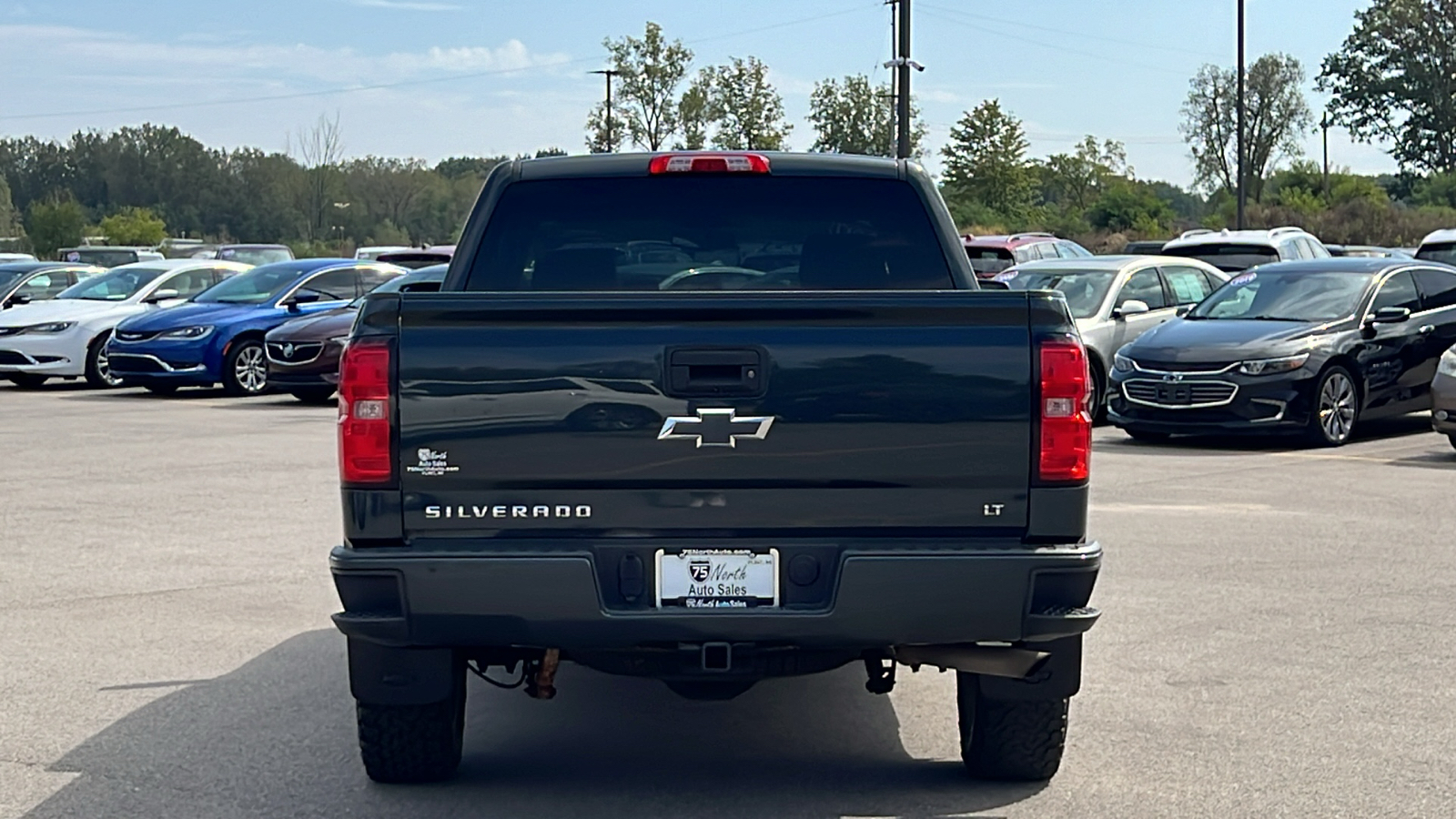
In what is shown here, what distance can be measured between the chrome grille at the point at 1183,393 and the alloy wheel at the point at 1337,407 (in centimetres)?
85

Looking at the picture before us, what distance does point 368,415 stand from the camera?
4.62m

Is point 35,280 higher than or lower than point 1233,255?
lower

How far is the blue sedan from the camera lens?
21.4 metres

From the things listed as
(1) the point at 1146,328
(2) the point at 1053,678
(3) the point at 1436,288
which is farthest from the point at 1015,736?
(1) the point at 1146,328

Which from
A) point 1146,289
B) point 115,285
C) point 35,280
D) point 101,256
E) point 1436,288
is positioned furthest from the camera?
point 101,256

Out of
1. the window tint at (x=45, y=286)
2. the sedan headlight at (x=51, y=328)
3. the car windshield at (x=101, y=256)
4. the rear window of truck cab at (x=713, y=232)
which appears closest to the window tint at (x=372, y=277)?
the sedan headlight at (x=51, y=328)

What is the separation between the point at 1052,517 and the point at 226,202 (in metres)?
95.7

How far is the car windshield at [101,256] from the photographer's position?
1613 inches

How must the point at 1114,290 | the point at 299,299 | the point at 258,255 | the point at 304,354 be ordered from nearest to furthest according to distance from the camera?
Result: the point at 1114,290
the point at 304,354
the point at 299,299
the point at 258,255

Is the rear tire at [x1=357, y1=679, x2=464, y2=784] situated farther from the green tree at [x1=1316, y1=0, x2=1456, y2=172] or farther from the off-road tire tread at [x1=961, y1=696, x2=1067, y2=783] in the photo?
the green tree at [x1=1316, y1=0, x2=1456, y2=172]

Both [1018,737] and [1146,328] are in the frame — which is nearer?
[1018,737]

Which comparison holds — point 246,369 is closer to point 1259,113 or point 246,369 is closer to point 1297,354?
point 1297,354

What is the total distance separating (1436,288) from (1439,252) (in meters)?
9.81

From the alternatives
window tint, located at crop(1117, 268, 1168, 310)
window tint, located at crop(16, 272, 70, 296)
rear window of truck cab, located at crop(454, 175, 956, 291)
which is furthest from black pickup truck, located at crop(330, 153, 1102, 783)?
window tint, located at crop(16, 272, 70, 296)
